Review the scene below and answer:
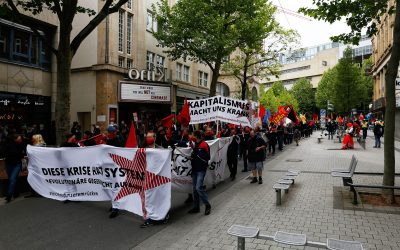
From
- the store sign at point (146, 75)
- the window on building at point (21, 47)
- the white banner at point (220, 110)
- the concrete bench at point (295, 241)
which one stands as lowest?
the concrete bench at point (295, 241)

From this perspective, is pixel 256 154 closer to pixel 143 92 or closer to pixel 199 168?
pixel 199 168

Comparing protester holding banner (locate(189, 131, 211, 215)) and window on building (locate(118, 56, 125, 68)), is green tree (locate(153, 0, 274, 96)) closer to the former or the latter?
window on building (locate(118, 56, 125, 68))

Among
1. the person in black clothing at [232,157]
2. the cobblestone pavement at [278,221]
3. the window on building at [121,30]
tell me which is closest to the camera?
the cobblestone pavement at [278,221]

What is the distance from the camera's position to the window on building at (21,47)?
1897 cm

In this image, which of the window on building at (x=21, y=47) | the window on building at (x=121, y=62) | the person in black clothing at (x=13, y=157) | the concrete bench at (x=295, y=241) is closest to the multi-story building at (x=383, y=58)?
the window on building at (x=121, y=62)

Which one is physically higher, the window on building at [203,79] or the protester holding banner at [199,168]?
the window on building at [203,79]

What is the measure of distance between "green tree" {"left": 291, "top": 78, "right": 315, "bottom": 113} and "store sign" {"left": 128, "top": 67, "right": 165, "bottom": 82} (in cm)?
6595

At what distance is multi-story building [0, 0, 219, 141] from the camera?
64.0 feet

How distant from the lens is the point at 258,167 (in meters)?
10.8

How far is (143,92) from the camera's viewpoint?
82.0 ft

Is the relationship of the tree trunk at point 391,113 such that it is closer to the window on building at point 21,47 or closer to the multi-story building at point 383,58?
the window on building at point 21,47

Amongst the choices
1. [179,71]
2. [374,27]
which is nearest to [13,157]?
[374,27]

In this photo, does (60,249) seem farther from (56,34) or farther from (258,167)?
(56,34)

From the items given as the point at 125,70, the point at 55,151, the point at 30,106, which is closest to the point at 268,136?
the point at 125,70
